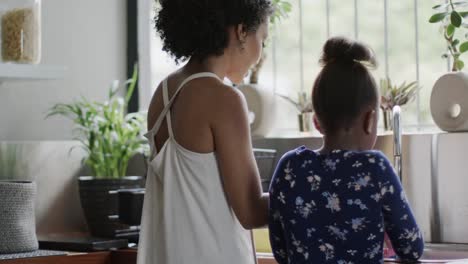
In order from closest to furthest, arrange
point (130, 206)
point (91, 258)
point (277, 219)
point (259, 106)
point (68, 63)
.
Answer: point (277, 219) → point (91, 258) → point (130, 206) → point (259, 106) → point (68, 63)

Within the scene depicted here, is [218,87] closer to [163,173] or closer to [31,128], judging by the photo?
[163,173]

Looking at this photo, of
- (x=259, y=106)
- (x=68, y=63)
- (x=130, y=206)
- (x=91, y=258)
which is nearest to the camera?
(x=91, y=258)

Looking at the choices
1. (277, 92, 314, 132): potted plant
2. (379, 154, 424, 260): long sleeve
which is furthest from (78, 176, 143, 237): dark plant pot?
(379, 154, 424, 260): long sleeve

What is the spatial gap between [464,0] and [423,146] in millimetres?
433

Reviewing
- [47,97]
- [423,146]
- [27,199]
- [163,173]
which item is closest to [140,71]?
[47,97]

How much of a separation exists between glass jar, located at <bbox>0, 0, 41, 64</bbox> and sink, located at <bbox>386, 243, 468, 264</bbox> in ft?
4.23

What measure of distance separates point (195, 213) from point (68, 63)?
1535 millimetres

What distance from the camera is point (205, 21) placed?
1.75m

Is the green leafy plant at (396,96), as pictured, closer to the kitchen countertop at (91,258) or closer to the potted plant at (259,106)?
the potted plant at (259,106)

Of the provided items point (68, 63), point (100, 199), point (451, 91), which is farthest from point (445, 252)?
point (68, 63)

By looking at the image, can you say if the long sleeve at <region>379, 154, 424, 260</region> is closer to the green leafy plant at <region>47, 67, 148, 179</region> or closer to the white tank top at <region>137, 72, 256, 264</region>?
the white tank top at <region>137, 72, 256, 264</region>

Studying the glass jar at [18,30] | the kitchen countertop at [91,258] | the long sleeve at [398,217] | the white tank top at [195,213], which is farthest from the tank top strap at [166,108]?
the glass jar at [18,30]

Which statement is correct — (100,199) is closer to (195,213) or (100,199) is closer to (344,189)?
(195,213)

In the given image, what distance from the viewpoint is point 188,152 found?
5.66 feet
